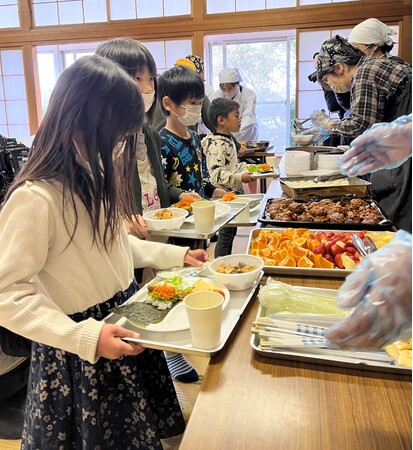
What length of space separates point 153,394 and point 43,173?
0.71m

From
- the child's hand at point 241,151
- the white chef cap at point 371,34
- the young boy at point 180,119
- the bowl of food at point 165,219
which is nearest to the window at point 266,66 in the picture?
the child's hand at point 241,151

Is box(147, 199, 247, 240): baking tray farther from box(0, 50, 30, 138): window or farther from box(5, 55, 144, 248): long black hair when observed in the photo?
box(0, 50, 30, 138): window

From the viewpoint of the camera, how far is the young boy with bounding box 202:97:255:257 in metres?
2.65

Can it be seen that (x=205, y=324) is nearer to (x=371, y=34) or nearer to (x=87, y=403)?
(x=87, y=403)

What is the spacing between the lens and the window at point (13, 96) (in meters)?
6.33

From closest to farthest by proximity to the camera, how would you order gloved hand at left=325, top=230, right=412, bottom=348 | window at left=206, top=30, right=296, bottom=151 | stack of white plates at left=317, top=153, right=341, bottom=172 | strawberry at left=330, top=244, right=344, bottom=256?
gloved hand at left=325, top=230, right=412, bottom=348
strawberry at left=330, top=244, right=344, bottom=256
stack of white plates at left=317, top=153, right=341, bottom=172
window at left=206, top=30, right=296, bottom=151

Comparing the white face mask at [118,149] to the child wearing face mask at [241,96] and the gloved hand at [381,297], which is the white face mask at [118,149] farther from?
the child wearing face mask at [241,96]

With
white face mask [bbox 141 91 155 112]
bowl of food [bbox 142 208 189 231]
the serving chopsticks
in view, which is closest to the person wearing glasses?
bowl of food [bbox 142 208 189 231]

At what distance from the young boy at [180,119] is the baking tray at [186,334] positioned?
1.09 metres

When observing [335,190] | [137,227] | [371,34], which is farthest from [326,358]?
[371,34]

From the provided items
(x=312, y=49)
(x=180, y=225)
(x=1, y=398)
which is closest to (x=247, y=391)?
(x=180, y=225)

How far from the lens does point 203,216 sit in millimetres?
1533

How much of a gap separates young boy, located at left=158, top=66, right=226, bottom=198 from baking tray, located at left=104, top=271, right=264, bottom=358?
109cm

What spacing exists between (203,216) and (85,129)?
0.65 m
